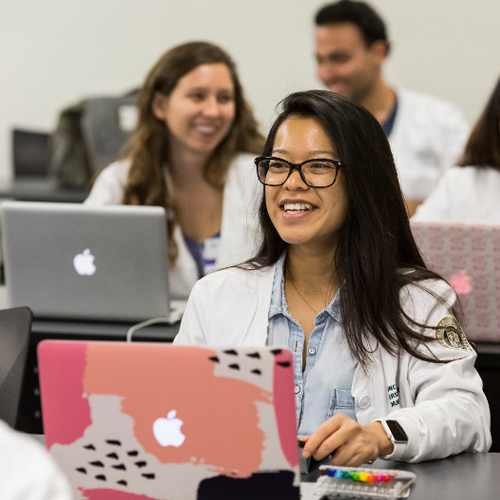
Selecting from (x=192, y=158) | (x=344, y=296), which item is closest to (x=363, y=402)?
(x=344, y=296)

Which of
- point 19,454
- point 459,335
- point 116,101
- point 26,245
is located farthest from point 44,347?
point 116,101

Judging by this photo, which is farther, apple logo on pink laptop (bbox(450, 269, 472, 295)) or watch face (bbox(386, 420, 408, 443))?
apple logo on pink laptop (bbox(450, 269, 472, 295))

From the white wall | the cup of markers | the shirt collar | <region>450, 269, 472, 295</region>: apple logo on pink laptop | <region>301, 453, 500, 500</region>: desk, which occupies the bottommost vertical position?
<region>301, 453, 500, 500</region>: desk

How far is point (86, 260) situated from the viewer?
2.33 meters

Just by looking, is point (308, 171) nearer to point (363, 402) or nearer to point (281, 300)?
point (281, 300)

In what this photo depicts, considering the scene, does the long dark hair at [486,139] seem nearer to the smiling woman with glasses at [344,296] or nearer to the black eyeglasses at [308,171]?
the smiling woman with glasses at [344,296]

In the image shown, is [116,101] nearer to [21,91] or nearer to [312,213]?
[21,91]

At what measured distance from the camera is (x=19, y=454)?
699 mm

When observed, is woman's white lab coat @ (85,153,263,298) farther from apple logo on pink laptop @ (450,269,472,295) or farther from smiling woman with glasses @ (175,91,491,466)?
smiling woman with glasses @ (175,91,491,466)

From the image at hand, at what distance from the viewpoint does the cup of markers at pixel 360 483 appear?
4.40 ft

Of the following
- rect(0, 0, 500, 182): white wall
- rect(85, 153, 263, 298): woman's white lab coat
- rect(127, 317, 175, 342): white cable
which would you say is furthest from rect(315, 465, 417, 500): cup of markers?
rect(0, 0, 500, 182): white wall

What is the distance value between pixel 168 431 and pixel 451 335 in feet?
2.21

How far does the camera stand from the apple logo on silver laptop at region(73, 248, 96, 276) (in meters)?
2.32

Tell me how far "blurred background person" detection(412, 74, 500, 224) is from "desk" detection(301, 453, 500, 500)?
1470 millimetres
